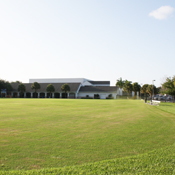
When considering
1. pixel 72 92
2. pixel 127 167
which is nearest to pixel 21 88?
pixel 72 92

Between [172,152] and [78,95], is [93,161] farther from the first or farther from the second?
[78,95]

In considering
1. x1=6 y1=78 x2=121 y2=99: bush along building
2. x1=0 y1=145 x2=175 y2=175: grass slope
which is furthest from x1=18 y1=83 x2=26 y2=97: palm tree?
x1=0 y1=145 x2=175 y2=175: grass slope

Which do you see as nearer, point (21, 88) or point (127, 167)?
point (127, 167)

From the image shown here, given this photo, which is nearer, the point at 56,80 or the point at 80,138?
the point at 80,138

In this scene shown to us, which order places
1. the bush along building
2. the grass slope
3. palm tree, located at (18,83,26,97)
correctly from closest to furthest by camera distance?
the grass slope, the bush along building, palm tree, located at (18,83,26,97)

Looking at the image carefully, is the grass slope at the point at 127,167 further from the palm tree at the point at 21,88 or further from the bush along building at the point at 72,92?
the palm tree at the point at 21,88

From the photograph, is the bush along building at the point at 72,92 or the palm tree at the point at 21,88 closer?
the bush along building at the point at 72,92

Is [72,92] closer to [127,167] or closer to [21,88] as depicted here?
[21,88]

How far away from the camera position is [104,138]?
720 cm

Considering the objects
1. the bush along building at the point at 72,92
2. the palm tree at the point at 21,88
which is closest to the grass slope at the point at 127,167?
the bush along building at the point at 72,92

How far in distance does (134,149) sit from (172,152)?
1.02 meters

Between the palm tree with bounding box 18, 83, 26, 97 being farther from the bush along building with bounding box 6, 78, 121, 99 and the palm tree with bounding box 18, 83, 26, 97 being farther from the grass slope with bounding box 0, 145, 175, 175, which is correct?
the grass slope with bounding box 0, 145, 175, 175

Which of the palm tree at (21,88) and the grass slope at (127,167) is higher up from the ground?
the palm tree at (21,88)

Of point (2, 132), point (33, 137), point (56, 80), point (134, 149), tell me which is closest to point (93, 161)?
point (134, 149)
